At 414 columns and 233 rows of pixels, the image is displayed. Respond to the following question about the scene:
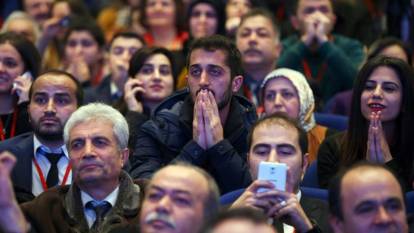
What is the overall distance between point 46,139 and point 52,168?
0.15m

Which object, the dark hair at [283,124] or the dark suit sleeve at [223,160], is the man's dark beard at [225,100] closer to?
the dark suit sleeve at [223,160]

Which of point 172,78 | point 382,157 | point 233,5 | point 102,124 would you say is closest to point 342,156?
point 382,157

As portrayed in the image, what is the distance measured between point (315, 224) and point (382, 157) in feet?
2.84

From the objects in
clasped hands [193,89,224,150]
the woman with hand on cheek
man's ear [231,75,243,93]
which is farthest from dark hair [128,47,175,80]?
clasped hands [193,89,224,150]

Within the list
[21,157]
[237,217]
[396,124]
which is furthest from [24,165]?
[237,217]

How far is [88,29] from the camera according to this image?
26.6 feet

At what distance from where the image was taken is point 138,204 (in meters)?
5.00

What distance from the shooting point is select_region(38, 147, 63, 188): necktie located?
568 cm

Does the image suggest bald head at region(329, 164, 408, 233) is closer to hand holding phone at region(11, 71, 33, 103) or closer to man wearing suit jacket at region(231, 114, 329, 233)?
man wearing suit jacket at region(231, 114, 329, 233)

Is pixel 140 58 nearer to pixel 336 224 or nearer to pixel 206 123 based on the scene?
pixel 206 123

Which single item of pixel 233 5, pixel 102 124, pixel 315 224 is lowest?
pixel 315 224

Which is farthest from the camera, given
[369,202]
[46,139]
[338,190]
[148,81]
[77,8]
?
[77,8]

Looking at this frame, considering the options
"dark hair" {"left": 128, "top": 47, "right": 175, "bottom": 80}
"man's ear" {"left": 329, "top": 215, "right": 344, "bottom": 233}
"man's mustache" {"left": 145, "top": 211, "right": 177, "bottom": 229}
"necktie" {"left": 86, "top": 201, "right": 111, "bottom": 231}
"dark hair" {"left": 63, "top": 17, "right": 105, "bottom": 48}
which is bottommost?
"necktie" {"left": 86, "top": 201, "right": 111, "bottom": 231}

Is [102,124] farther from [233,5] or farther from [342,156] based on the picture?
[233,5]
